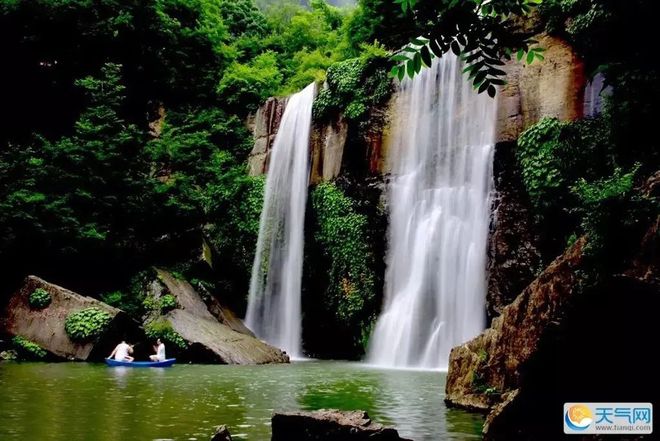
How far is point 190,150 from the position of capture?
23.2 m

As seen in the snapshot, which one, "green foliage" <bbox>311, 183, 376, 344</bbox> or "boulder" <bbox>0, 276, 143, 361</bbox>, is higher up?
"green foliage" <bbox>311, 183, 376, 344</bbox>

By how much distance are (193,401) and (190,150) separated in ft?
53.3

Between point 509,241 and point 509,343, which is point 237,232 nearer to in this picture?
point 509,241

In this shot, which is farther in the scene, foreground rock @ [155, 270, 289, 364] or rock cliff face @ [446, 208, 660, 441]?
foreground rock @ [155, 270, 289, 364]

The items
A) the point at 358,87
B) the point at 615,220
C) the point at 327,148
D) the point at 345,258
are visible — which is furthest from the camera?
the point at 327,148

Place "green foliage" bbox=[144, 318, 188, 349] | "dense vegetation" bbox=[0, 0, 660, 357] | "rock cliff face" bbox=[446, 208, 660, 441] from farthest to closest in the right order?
"green foliage" bbox=[144, 318, 188, 349]
"dense vegetation" bbox=[0, 0, 660, 357]
"rock cliff face" bbox=[446, 208, 660, 441]

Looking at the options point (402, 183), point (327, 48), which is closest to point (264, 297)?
point (402, 183)

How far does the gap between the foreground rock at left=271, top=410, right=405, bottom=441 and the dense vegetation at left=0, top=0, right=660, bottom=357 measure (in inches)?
271

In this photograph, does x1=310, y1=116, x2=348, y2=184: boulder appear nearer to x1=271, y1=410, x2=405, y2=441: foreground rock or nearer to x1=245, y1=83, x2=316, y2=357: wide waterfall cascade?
x1=245, y1=83, x2=316, y2=357: wide waterfall cascade

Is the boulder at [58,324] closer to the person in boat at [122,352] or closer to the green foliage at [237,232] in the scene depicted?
the person in boat at [122,352]

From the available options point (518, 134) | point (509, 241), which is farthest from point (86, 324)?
point (518, 134)

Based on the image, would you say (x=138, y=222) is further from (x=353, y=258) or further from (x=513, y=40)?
(x=513, y=40)

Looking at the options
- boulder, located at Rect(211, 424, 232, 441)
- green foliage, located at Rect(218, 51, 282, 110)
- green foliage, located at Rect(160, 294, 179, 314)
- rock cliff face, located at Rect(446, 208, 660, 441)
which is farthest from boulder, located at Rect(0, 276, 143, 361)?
rock cliff face, located at Rect(446, 208, 660, 441)

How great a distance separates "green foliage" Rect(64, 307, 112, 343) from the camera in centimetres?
1455
